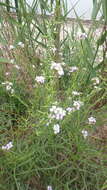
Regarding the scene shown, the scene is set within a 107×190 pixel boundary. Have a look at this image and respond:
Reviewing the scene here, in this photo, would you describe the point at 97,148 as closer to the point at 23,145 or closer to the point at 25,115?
the point at 23,145

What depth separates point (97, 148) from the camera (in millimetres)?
1170

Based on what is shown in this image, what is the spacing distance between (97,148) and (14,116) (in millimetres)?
441

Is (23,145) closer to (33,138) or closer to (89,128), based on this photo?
(33,138)

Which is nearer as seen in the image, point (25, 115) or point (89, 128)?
point (89, 128)

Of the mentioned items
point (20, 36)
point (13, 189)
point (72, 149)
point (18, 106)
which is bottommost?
point (13, 189)

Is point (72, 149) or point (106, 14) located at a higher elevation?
point (106, 14)

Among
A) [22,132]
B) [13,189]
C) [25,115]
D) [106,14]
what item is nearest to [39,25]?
[106,14]

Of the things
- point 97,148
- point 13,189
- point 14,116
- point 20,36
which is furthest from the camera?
point 20,36

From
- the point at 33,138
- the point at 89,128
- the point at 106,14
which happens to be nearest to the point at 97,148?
the point at 89,128

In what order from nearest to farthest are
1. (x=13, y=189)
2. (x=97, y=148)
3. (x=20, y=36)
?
(x=13, y=189) < (x=97, y=148) < (x=20, y=36)

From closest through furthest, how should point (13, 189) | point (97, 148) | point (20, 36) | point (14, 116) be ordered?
point (13, 189), point (97, 148), point (14, 116), point (20, 36)

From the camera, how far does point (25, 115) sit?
4.61 feet

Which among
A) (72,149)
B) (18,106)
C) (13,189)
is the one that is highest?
(18,106)

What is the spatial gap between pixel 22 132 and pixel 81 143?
256mm
